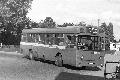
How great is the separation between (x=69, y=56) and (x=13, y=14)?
40002 mm

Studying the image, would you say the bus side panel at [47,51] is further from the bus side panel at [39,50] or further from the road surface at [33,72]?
the road surface at [33,72]

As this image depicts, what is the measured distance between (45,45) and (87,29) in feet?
17.5

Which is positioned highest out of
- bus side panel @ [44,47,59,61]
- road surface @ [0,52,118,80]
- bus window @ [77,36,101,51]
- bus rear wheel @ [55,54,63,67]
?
bus window @ [77,36,101,51]

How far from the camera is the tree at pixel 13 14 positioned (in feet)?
185

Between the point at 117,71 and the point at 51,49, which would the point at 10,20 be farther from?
the point at 117,71

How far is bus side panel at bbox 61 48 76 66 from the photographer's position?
1994cm

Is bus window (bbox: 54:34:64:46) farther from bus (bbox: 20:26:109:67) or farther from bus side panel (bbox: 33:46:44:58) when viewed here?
bus side panel (bbox: 33:46:44:58)

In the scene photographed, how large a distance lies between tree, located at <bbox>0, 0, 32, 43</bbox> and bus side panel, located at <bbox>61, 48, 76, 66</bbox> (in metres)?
36.5

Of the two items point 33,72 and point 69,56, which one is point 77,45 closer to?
point 69,56

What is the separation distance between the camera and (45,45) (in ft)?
80.2

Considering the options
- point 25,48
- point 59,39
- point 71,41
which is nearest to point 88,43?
point 71,41

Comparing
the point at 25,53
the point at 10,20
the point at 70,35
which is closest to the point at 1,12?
the point at 10,20

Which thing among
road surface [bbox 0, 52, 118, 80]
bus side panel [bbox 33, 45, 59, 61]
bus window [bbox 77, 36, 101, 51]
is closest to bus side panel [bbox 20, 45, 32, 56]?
bus side panel [bbox 33, 45, 59, 61]

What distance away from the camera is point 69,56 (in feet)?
67.2
